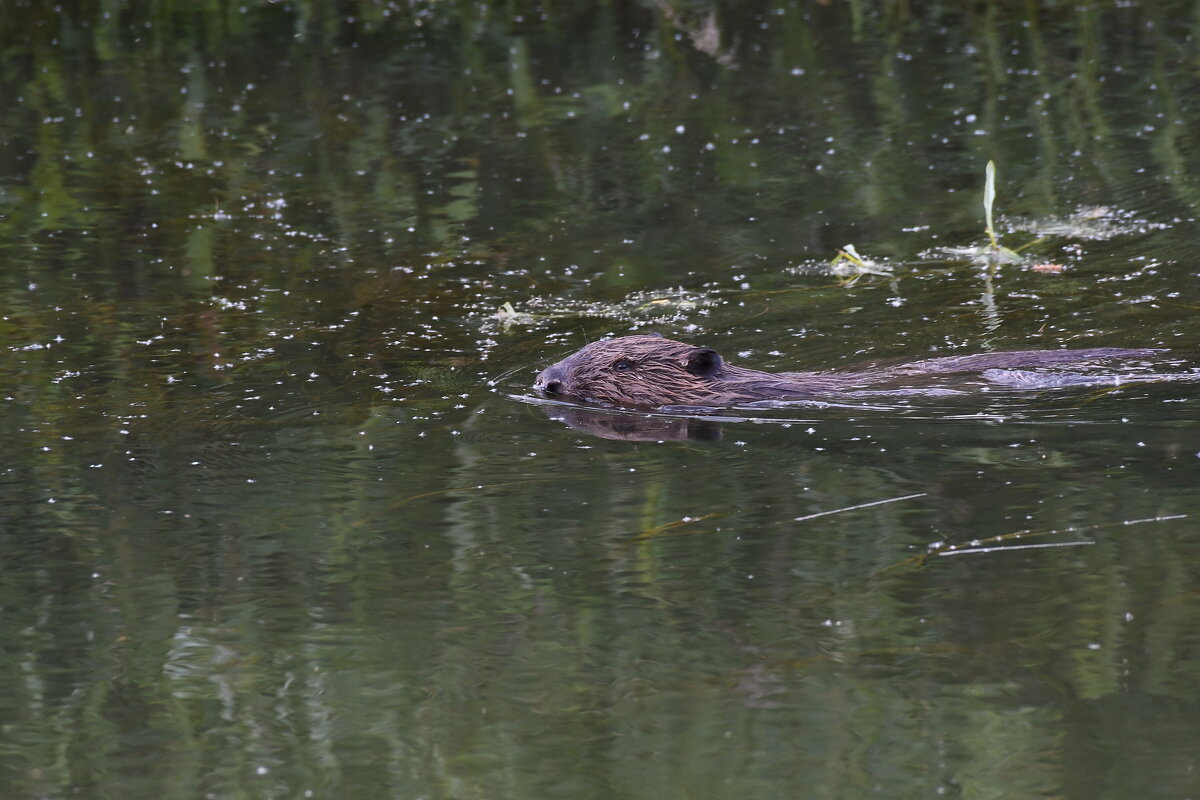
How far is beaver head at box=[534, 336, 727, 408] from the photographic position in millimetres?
7258

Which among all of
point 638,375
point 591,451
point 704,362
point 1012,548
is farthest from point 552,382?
point 1012,548

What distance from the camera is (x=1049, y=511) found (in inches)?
209

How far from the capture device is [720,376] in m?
7.29

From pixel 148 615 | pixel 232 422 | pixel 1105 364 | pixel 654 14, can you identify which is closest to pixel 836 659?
pixel 148 615

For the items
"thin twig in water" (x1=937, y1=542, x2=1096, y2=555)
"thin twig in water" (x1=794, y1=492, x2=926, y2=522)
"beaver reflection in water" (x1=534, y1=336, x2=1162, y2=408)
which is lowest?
"thin twig in water" (x1=937, y1=542, x2=1096, y2=555)

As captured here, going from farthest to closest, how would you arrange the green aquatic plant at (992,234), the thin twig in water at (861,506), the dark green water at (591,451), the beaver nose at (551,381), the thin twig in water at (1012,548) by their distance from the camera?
the green aquatic plant at (992,234)
the beaver nose at (551,381)
the thin twig in water at (861,506)
the thin twig in water at (1012,548)
the dark green water at (591,451)

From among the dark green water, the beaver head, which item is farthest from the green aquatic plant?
the beaver head

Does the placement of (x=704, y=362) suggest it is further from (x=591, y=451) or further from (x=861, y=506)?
(x=861, y=506)

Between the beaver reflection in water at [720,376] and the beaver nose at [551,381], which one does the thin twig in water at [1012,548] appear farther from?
the beaver nose at [551,381]

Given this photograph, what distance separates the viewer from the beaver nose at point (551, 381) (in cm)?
737

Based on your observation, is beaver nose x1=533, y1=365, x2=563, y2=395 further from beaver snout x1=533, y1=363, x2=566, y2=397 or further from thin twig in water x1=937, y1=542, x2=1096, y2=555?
thin twig in water x1=937, y1=542, x2=1096, y2=555

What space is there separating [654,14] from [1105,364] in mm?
11016

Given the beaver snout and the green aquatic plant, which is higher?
the green aquatic plant

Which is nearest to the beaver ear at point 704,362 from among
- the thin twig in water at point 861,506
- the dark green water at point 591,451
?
the dark green water at point 591,451
